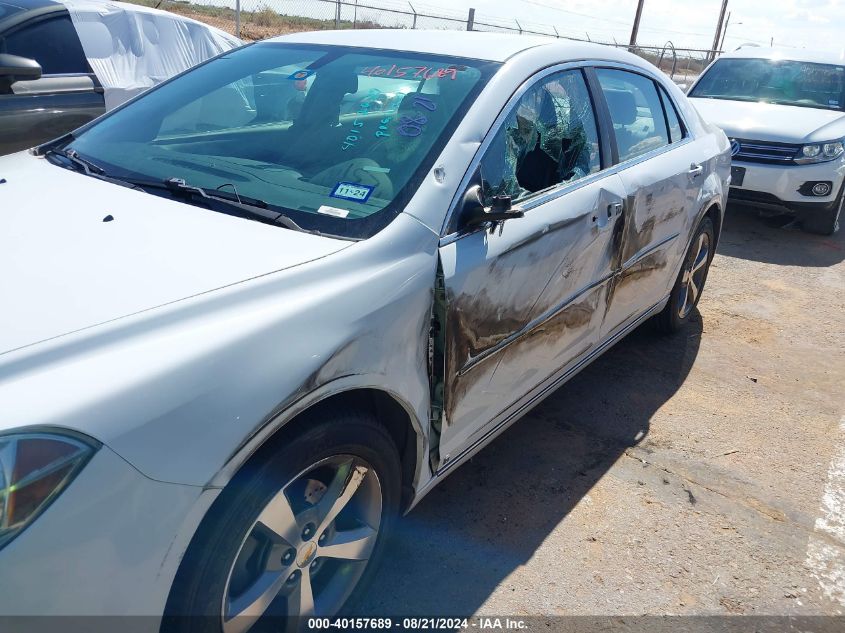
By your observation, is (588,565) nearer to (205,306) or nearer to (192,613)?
(192,613)

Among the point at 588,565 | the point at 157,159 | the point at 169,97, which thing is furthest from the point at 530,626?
the point at 169,97

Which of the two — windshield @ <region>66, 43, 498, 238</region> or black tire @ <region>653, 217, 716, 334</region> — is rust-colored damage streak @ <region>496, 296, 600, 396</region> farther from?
black tire @ <region>653, 217, 716, 334</region>

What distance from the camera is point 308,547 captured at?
6.54ft

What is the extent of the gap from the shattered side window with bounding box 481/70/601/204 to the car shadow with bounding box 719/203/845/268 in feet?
14.5

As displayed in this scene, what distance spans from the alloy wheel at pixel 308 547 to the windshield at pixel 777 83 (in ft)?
26.0

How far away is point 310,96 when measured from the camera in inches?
112

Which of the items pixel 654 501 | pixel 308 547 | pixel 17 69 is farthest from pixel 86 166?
pixel 654 501

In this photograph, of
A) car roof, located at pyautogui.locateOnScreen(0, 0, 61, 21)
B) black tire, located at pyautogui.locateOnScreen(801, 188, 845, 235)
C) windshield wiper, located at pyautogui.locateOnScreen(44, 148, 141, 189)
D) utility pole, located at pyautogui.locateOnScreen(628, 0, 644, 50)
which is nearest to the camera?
windshield wiper, located at pyautogui.locateOnScreen(44, 148, 141, 189)

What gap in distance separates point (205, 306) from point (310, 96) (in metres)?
1.39

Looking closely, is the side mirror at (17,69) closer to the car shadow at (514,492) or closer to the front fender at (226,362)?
the front fender at (226,362)

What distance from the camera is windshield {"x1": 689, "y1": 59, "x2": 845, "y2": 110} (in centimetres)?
819

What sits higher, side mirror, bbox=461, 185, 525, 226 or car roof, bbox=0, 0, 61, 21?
car roof, bbox=0, 0, 61, 21

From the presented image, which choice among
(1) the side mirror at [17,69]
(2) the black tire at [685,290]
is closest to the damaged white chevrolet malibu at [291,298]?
(2) the black tire at [685,290]

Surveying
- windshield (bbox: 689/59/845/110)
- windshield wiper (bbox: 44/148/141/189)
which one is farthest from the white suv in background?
windshield wiper (bbox: 44/148/141/189)
